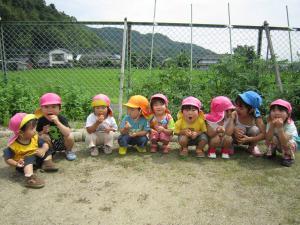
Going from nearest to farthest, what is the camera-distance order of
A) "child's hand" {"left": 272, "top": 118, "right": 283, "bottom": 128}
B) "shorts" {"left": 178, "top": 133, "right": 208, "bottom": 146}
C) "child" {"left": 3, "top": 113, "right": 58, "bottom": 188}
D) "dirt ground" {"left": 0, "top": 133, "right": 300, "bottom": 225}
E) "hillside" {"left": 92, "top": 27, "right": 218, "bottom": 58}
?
"dirt ground" {"left": 0, "top": 133, "right": 300, "bottom": 225}, "child" {"left": 3, "top": 113, "right": 58, "bottom": 188}, "child's hand" {"left": 272, "top": 118, "right": 283, "bottom": 128}, "shorts" {"left": 178, "top": 133, "right": 208, "bottom": 146}, "hillside" {"left": 92, "top": 27, "right": 218, "bottom": 58}

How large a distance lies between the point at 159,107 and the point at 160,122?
25 cm

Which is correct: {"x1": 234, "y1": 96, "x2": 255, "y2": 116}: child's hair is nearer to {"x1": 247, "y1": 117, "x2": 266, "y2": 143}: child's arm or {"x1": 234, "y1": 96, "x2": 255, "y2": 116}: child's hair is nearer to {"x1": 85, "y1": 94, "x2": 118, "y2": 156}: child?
{"x1": 247, "y1": 117, "x2": 266, "y2": 143}: child's arm

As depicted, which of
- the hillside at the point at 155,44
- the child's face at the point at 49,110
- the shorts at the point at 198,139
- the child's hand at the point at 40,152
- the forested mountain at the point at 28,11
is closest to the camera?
the child's hand at the point at 40,152

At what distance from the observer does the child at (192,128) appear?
4496mm

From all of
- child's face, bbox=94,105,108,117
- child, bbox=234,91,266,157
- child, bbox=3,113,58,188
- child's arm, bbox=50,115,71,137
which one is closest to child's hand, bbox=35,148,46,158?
child, bbox=3,113,58,188

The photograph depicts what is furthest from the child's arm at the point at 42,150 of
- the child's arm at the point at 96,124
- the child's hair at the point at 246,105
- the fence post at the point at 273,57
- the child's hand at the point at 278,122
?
the fence post at the point at 273,57

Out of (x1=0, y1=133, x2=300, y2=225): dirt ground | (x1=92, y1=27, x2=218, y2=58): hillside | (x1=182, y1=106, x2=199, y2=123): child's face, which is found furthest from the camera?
(x1=92, y1=27, x2=218, y2=58): hillside

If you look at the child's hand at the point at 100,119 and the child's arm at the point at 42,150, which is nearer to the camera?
the child's arm at the point at 42,150

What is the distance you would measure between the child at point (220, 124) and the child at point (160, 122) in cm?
56

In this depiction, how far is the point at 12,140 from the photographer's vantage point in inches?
151

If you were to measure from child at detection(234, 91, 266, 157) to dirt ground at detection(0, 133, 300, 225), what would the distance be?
0.91ft

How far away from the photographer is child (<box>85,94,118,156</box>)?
14.9 feet

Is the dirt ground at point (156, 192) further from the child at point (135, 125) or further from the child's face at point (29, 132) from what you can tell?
the child's face at point (29, 132)

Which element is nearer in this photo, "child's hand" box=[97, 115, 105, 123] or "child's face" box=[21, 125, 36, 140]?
"child's face" box=[21, 125, 36, 140]
